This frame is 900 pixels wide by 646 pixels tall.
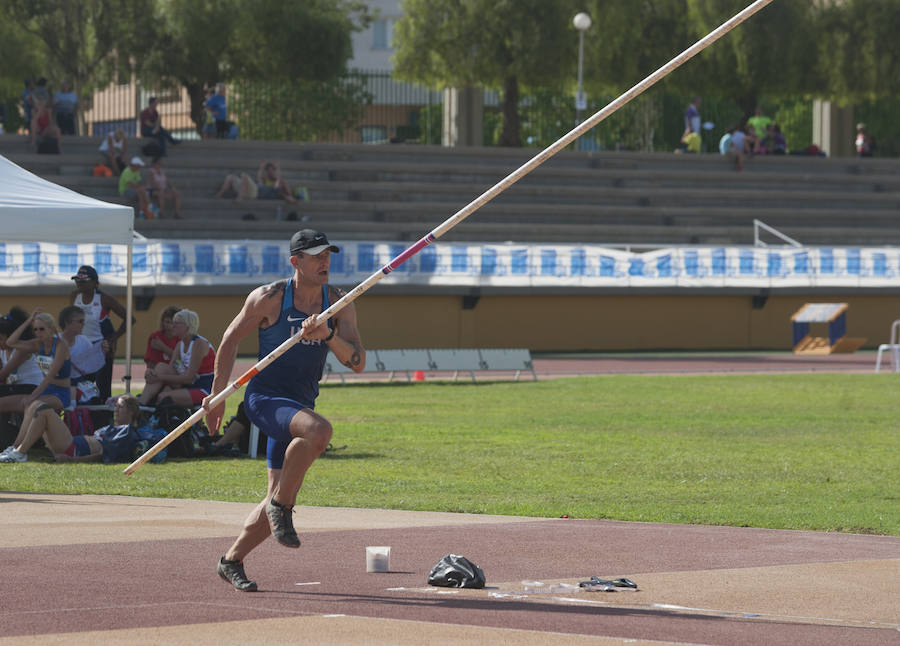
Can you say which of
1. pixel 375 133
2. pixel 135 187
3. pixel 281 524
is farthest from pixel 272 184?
pixel 375 133

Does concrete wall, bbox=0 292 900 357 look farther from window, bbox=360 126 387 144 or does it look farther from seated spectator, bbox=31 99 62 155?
window, bbox=360 126 387 144

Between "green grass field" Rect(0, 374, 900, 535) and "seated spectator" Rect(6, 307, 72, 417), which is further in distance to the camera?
"seated spectator" Rect(6, 307, 72, 417)

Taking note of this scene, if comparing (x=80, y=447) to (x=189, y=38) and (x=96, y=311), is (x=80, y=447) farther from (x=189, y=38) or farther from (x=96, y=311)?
(x=189, y=38)

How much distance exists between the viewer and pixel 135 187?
112 ft

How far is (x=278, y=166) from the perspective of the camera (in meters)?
36.7

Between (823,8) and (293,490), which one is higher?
(823,8)

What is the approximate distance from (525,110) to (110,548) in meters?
57.0

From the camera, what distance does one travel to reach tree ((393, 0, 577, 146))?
4659 cm

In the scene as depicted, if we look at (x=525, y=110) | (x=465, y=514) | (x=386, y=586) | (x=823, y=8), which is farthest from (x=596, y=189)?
(x=386, y=586)

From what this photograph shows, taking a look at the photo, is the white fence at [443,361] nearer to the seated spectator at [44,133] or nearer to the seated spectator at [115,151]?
the seated spectator at [115,151]

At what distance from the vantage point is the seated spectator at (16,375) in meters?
15.0

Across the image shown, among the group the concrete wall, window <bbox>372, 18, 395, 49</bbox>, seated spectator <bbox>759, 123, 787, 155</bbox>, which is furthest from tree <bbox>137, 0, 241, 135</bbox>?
window <bbox>372, 18, 395, 49</bbox>

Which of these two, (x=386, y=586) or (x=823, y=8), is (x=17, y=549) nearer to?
(x=386, y=586)

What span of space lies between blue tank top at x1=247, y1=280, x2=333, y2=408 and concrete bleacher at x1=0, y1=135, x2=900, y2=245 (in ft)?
85.6
